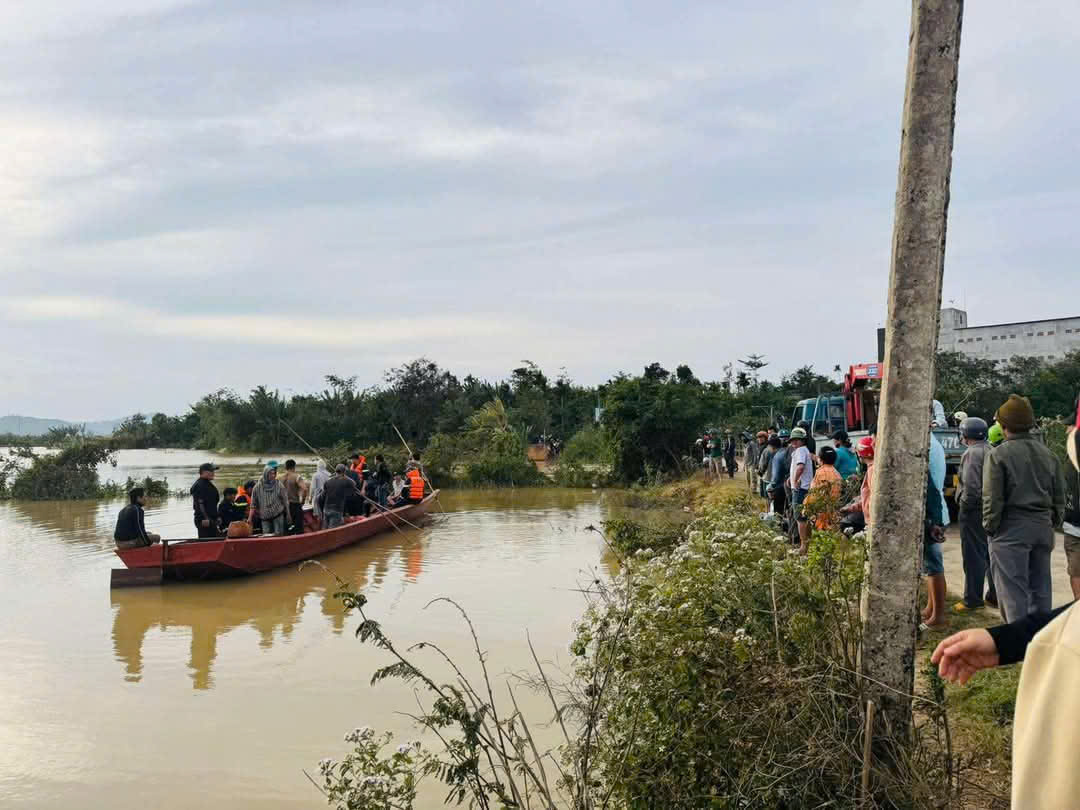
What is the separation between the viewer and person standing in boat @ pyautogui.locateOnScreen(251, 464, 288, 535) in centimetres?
1491

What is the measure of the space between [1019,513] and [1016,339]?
5033cm

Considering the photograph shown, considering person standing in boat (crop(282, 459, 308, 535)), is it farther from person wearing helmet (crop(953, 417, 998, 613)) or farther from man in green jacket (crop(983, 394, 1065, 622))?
man in green jacket (crop(983, 394, 1065, 622))

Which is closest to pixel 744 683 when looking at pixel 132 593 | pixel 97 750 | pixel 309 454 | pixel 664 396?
pixel 97 750

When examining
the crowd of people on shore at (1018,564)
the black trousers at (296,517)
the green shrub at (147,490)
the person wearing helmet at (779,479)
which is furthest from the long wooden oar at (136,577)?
the green shrub at (147,490)

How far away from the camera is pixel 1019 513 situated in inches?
237

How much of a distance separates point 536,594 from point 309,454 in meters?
53.7

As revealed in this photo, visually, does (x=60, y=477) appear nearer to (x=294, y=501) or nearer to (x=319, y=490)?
(x=319, y=490)

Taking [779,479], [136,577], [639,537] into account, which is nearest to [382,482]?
[136,577]

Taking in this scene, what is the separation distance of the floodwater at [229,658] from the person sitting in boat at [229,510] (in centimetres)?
138

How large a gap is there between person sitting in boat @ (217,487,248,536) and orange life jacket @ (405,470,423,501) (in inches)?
196

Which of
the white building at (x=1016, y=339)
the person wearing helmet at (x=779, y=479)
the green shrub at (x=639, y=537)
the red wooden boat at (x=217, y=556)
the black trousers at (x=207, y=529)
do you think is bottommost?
the red wooden boat at (x=217, y=556)

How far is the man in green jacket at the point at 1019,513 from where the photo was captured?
5953mm

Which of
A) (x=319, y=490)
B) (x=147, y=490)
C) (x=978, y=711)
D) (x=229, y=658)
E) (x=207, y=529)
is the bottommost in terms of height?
Result: (x=229, y=658)

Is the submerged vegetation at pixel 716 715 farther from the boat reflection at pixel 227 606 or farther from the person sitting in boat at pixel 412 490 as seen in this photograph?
the person sitting in boat at pixel 412 490
